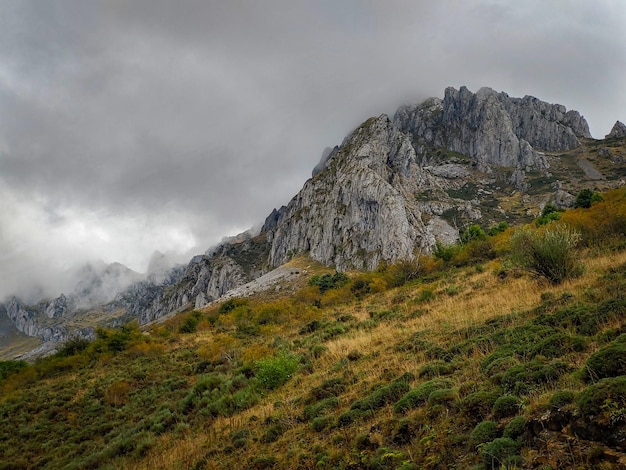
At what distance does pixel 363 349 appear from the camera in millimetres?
14242

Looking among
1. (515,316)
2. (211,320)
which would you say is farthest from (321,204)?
(515,316)

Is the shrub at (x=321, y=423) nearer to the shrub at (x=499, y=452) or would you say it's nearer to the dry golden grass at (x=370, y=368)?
the dry golden grass at (x=370, y=368)

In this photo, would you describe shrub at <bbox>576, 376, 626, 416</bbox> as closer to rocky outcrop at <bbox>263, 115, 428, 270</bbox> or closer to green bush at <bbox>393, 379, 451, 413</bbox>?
green bush at <bbox>393, 379, 451, 413</bbox>

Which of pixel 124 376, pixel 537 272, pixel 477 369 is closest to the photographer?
pixel 477 369

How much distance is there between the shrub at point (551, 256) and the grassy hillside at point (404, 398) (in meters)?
0.23

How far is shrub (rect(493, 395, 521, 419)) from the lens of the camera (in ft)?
18.1

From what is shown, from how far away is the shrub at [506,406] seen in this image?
5.50m

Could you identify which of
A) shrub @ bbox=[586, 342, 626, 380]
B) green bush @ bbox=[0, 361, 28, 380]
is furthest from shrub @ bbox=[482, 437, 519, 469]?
green bush @ bbox=[0, 361, 28, 380]

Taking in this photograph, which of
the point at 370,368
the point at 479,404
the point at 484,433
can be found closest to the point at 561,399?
the point at 484,433

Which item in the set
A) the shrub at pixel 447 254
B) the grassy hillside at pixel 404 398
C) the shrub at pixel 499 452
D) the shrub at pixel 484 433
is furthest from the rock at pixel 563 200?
the shrub at pixel 499 452

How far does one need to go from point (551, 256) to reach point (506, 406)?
12970 mm

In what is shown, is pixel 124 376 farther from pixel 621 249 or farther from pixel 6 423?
pixel 621 249

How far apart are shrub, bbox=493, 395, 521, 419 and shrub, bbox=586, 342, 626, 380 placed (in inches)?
47.2

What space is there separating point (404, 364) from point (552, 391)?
202 inches
